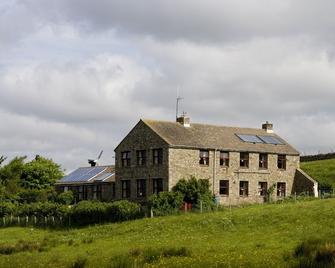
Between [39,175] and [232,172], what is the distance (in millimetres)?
39674

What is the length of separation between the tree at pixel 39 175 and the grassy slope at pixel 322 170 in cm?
3621

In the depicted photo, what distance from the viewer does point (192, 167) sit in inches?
2837

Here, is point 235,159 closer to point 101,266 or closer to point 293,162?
point 293,162

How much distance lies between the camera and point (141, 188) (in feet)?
242

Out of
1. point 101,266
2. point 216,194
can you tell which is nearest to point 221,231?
point 101,266

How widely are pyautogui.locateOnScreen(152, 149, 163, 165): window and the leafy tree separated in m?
3.55

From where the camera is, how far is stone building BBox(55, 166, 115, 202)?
8181cm

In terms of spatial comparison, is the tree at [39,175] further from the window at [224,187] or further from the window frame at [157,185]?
the window at [224,187]

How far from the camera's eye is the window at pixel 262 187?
252 ft

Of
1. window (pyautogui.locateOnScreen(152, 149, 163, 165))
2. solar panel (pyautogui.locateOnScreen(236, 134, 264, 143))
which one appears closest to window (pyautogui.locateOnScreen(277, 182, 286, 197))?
solar panel (pyautogui.locateOnScreen(236, 134, 264, 143))

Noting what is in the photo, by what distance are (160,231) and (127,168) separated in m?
20.8

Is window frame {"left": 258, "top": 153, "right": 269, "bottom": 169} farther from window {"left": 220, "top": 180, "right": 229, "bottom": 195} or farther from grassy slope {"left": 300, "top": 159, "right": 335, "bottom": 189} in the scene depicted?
grassy slope {"left": 300, "top": 159, "right": 335, "bottom": 189}

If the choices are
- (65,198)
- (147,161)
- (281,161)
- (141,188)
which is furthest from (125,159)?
(281,161)

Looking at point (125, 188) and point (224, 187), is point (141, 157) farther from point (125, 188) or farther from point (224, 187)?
point (224, 187)
